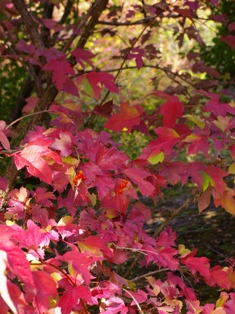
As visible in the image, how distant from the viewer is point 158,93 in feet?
6.91

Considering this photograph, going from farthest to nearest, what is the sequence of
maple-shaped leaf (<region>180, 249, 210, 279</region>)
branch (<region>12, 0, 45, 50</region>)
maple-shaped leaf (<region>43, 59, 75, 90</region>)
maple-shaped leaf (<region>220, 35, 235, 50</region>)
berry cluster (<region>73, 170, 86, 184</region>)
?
1. maple-shaped leaf (<region>220, 35, 235, 50</region>)
2. branch (<region>12, 0, 45, 50</region>)
3. maple-shaped leaf (<region>43, 59, 75, 90</region>)
4. maple-shaped leaf (<region>180, 249, 210, 279</region>)
5. berry cluster (<region>73, 170, 86, 184</region>)

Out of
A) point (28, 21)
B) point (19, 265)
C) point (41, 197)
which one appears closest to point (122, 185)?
point (41, 197)

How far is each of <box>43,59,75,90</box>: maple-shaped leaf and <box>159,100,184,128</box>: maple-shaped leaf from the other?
561 mm

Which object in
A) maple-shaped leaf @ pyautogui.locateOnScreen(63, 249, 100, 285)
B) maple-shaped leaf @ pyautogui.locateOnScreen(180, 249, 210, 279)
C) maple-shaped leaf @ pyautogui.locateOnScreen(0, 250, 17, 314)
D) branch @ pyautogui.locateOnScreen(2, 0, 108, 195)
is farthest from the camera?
branch @ pyautogui.locateOnScreen(2, 0, 108, 195)

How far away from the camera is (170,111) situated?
2037 millimetres

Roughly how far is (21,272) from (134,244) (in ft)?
2.86

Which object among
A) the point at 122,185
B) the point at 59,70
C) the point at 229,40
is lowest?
the point at 229,40

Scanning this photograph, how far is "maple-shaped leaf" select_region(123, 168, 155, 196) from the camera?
1.68 metres

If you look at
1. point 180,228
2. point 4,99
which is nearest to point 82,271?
point 180,228

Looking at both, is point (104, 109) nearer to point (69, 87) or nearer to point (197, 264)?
point (69, 87)

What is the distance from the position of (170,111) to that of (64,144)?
1.79 ft

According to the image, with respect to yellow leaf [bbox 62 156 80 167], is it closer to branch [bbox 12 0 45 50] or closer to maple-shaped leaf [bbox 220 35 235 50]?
branch [bbox 12 0 45 50]

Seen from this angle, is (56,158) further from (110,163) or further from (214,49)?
(214,49)

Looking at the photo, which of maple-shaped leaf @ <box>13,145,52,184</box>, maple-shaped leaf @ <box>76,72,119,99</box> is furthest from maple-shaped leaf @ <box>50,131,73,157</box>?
maple-shaped leaf @ <box>76,72,119,99</box>
